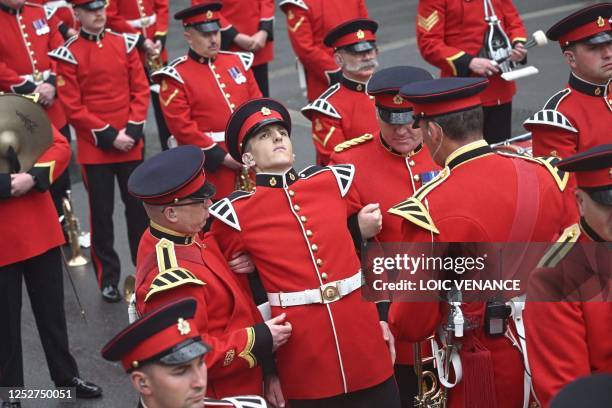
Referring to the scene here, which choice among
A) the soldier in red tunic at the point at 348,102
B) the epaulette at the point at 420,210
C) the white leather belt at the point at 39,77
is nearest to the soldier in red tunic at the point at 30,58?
the white leather belt at the point at 39,77

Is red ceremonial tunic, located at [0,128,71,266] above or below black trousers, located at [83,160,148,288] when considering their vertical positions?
above

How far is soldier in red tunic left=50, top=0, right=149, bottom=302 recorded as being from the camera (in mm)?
7617

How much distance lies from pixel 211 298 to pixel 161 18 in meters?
6.44

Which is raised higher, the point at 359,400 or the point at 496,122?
the point at 359,400

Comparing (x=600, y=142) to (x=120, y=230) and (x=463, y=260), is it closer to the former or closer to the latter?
(x=463, y=260)

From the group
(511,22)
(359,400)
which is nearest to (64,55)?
(511,22)

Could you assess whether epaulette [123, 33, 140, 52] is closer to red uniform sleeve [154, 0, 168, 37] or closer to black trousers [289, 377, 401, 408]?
red uniform sleeve [154, 0, 168, 37]

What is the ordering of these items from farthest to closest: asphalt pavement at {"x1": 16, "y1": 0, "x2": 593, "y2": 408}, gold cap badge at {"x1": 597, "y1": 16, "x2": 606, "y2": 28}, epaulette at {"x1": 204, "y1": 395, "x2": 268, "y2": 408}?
asphalt pavement at {"x1": 16, "y1": 0, "x2": 593, "y2": 408}, gold cap badge at {"x1": 597, "y1": 16, "x2": 606, "y2": 28}, epaulette at {"x1": 204, "y1": 395, "x2": 268, "y2": 408}

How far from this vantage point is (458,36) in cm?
786

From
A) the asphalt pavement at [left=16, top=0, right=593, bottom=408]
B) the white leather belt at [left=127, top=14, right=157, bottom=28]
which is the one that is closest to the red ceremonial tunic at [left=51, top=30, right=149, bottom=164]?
the asphalt pavement at [left=16, top=0, right=593, bottom=408]

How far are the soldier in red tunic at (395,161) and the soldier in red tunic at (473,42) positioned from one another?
2.66 meters

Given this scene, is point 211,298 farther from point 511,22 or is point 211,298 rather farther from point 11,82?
point 11,82

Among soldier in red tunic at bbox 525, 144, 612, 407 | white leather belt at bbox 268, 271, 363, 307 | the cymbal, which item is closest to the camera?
soldier in red tunic at bbox 525, 144, 612, 407

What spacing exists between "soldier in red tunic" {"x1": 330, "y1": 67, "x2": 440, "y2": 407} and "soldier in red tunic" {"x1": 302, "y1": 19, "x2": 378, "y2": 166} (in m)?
1.20
